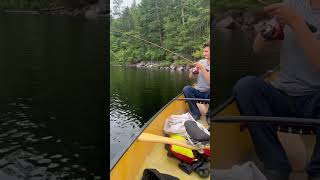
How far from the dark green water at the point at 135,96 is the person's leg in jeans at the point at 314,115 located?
23.8 feet

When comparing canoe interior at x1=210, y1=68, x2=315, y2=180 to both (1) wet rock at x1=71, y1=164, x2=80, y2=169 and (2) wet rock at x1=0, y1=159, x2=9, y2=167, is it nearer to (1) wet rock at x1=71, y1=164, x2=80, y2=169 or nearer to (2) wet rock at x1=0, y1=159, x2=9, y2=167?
(1) wet rock at x1=71, y1=164, x2=80, y2=169

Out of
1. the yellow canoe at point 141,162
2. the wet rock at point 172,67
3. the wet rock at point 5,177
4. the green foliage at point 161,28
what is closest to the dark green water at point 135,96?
the wet rock at point 172,67

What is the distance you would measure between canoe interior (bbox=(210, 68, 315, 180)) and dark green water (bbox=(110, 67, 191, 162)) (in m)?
7.07

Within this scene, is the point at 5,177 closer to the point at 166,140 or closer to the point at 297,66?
the point at 166,140

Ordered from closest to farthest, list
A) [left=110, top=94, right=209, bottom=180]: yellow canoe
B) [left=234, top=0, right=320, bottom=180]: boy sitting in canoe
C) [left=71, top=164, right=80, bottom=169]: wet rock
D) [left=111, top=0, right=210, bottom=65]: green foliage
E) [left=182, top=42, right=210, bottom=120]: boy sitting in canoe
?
[left=234, top=0, right=320, bottom=180]: boy sitting in canoe < [left=110, top=94, right=209, bottom=180]: yellow canoe < [left=182, top=42, right=210, bottom=120]: boy sitting in canoe < [left=71, top=164, right=80, bottom=169]: wet rock < [left=111, top=0, right=210, bottom=65]: green foliage

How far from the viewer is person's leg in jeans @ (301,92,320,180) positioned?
3.78 ft

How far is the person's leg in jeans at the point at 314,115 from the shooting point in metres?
1.15

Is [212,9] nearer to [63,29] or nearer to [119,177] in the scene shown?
[119,177]

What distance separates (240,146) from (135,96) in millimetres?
17789

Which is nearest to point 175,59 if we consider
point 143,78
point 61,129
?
point 143,78

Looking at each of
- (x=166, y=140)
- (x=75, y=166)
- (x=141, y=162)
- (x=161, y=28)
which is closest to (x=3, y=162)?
(x=75, y=166)

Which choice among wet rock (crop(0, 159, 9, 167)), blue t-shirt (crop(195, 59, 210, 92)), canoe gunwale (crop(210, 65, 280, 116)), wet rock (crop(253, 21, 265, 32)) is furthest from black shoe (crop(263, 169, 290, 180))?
wet rock (crop(0, 159, 9, 167))

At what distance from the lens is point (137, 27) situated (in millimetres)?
33125

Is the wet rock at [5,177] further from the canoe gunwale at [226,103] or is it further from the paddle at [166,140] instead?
the canoe gunwale at [226,103]
